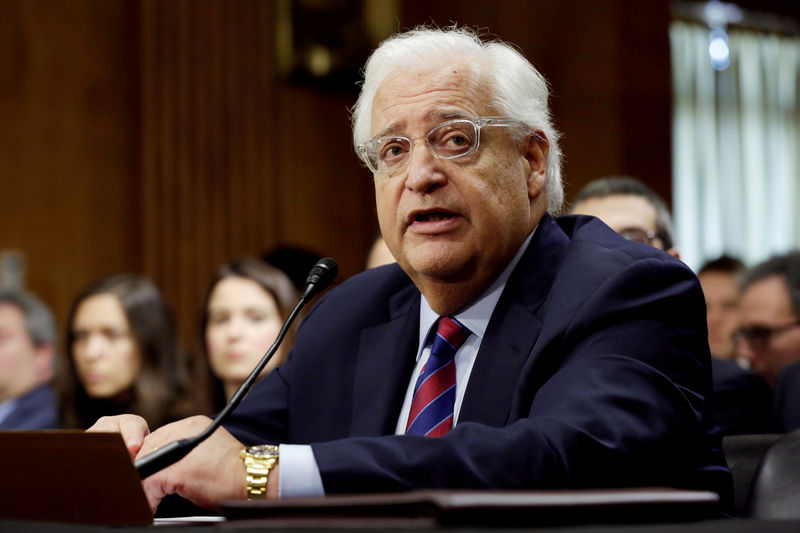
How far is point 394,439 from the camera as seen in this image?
56.2 inches

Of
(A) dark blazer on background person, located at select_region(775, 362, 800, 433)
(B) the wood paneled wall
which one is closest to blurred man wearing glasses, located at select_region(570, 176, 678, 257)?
(A) dark blazer on background person, located at select_region(775, 362, 800, 433)

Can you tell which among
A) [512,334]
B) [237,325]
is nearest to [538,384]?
[512,334]

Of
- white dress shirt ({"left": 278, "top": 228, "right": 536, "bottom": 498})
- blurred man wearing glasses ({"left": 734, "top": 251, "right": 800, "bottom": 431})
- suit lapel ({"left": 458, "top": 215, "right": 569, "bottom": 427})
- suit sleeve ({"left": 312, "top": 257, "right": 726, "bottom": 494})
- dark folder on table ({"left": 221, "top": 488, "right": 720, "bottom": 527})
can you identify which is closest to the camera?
dark folder on table ({"left": 221, "top": 488, "right": 720, "bottom": 527})

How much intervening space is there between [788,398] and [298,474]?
1.71 metres

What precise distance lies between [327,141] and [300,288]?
1.71m

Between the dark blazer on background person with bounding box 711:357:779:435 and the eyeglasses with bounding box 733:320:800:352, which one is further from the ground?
the eyeglasses with bounding box 733:320:800:352

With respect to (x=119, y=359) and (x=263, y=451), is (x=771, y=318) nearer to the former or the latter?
(x=119, y=359)

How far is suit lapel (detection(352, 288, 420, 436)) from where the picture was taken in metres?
1.92

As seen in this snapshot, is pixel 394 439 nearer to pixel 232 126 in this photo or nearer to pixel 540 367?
pixel 540 367

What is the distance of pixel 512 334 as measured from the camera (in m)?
1.83

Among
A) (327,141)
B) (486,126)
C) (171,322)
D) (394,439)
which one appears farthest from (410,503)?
(327,141)

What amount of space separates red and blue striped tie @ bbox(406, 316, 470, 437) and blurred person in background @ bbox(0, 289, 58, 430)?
2.81m

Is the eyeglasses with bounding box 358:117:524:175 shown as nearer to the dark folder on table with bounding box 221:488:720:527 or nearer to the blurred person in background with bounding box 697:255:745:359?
the dark folder on table with bounding box 221:488:720:527

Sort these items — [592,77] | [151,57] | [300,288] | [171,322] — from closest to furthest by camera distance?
[171,322] < [300,288] < [151,57] < [592,77]
